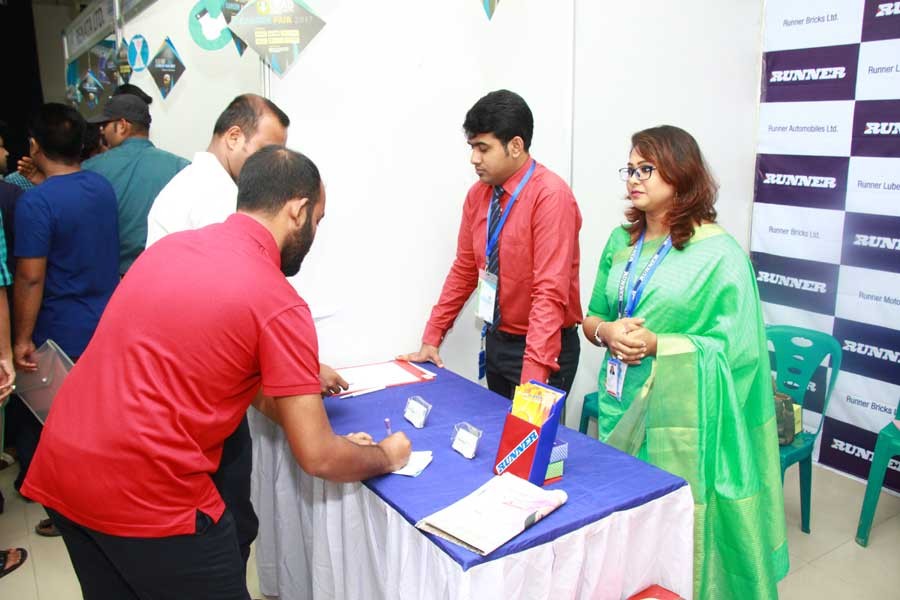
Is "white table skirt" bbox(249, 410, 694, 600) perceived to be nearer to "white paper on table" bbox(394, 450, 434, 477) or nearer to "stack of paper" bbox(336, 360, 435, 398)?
"white paper on table" bbox(394, 450, 434, 477)

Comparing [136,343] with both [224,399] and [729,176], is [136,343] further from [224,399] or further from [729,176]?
[729,176]

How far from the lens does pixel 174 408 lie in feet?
3.72

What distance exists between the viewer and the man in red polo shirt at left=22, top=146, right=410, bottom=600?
112cm

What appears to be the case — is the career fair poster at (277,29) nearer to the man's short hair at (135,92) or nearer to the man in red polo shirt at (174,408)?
the man's short hair at (135,92)

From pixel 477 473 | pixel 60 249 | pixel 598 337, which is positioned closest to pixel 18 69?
pixel 60 249

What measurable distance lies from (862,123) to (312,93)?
97.2 inches

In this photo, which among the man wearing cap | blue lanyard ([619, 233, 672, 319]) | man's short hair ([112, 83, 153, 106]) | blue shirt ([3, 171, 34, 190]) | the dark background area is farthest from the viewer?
the dark background area

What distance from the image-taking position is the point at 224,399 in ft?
3.98

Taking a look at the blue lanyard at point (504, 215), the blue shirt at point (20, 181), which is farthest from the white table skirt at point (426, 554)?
the blue shirt at point (20, 181)

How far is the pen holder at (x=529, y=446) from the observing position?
1446 mm

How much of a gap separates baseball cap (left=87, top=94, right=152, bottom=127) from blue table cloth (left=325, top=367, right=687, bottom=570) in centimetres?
158

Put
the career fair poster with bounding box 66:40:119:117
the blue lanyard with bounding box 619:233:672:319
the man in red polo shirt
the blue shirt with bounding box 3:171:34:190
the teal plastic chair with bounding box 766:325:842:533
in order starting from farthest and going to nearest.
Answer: the blue shirt with bounding box 3:171:34:190, the career fair poster with bounding box 66:40:119:117, the teal plastic chair with bounding box 766:325:842:533, the blue lanyard with bounding box 619:233:672:319, the man in red polo shirt

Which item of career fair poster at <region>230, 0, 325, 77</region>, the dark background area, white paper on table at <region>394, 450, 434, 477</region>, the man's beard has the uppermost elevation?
the dark background area

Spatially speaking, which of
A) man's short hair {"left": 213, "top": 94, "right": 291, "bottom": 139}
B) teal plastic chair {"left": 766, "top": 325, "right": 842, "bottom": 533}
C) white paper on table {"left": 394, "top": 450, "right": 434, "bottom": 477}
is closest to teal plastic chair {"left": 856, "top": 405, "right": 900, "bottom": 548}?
teal plastic chair {"left": 766, "top": 325, "right": 842, "bottom": 533}
